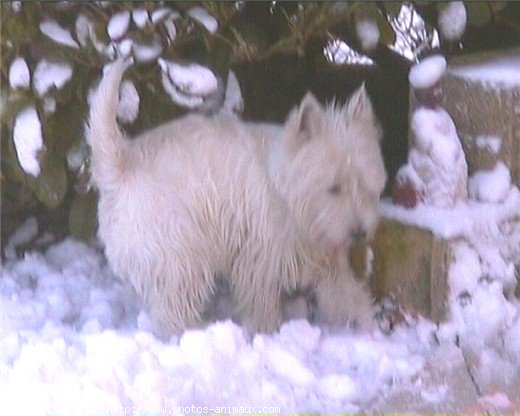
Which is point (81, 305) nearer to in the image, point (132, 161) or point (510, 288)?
point (132, 161)

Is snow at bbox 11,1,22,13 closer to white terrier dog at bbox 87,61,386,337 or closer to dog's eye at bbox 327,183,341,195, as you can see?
white terrier dog at bbox 87,61,386,337

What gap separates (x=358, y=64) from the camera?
4.16 ft

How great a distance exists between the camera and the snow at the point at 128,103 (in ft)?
4.18

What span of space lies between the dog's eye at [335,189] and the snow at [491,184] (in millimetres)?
189

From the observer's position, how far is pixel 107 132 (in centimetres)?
124

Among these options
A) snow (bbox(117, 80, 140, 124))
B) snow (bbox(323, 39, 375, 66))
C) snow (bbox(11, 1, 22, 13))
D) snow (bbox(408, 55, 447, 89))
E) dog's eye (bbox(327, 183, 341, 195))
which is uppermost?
snow (bbox(11, 1, 22, 13))

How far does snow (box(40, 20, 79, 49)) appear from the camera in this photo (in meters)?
1.28

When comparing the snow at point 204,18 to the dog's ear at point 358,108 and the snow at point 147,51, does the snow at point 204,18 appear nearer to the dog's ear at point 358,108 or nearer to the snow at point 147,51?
the snow at point 147,51

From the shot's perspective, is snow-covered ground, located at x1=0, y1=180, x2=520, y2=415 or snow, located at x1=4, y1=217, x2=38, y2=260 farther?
snow, located at x1=4, y1=217, x2=38, y2=260

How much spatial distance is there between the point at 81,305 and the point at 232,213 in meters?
0.23

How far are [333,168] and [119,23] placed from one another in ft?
1.00

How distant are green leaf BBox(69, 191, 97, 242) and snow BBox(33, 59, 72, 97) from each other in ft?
0.45

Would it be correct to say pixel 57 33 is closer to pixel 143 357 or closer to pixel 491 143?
pixel 143 357

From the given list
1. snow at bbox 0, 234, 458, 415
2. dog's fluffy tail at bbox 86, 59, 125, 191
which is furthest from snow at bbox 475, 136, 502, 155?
dog's fluffy tail at bbox 86, 59, 125, 191
